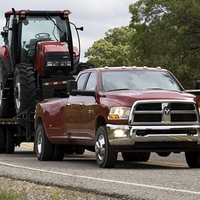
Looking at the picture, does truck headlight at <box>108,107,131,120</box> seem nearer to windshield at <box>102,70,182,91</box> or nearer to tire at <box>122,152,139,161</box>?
windshield at <box>102,70,182,91</box>

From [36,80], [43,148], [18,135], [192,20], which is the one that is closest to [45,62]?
[36,80]

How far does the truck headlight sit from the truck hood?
9cm

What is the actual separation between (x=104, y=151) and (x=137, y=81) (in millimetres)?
1707

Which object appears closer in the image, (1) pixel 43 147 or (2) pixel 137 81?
(2) pixel 137 81

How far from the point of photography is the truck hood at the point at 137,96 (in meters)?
15.2

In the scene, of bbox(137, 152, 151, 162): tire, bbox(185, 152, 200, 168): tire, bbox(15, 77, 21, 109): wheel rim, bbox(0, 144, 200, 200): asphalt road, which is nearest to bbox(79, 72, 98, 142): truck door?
bbox(0, 144, 200, 200): asphalt road

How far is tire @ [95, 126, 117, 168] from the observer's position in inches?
601

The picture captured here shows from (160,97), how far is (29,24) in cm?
882

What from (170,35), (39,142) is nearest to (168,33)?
(170,35)

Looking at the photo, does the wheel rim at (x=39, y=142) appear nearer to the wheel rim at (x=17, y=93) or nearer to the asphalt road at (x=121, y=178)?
the asphalt road at (x=121, y=178)

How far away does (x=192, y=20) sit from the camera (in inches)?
2272

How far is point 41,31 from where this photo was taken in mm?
23562

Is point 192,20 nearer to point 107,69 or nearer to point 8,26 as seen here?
point 8,26

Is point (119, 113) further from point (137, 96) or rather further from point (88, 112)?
point (88, 112)
